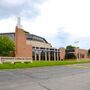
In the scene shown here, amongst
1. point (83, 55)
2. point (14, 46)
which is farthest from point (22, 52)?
point (83, 55)

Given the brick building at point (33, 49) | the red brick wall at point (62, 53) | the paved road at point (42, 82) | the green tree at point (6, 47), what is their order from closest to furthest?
1. the paved road at point (42, 82)
2. the green tree at point (6, 47)
3. the brick building at point (33, 49)
4. the red brick wall at point (62, 53)

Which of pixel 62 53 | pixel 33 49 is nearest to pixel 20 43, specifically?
pixel 33 49

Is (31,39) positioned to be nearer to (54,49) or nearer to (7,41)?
(54,49)

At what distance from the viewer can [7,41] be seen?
220 ft

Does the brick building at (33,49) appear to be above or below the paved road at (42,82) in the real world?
above

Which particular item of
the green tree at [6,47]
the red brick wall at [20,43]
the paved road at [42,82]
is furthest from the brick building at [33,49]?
the paved road at [42,82]

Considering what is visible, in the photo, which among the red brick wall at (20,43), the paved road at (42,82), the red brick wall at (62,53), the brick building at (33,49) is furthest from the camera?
the red brick wall at (62,53)

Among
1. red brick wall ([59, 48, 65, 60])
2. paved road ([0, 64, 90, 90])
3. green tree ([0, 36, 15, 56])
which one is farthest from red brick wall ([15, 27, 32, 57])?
paved road ([0, 64, 90, 90])

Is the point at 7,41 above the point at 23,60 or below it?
above

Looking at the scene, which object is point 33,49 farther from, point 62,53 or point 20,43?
point 62,53

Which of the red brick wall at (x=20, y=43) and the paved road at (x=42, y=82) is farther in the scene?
the red brick wall at (x=20, y=43)

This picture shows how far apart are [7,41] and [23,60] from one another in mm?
15791

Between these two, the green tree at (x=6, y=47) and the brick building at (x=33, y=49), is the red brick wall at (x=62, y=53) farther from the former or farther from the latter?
the green tree at (x=6, y=47)

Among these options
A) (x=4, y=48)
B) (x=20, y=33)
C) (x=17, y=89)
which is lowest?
(x=17, y=89)
